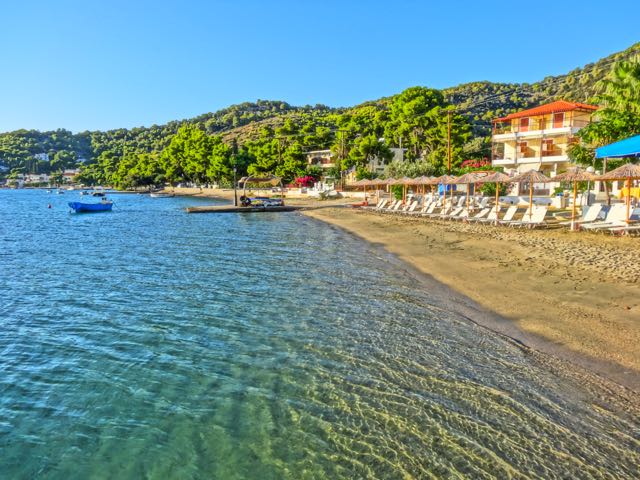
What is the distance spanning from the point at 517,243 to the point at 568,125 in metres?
32.9

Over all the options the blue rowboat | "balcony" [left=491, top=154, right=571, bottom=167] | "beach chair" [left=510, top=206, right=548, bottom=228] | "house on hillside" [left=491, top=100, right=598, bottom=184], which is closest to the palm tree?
"beach chair" [left=510, top=206, right=548, bottom=228]

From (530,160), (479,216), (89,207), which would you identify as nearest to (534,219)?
(479,216)

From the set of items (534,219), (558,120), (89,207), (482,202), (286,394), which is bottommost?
(286,394)

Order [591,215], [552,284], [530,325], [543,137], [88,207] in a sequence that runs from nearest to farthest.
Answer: [530,325] < [552,284] < [591,215] < [543,137] < [88,207]

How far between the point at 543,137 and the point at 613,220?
30.6 metres

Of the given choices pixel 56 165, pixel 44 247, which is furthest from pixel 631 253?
pixel 56 165

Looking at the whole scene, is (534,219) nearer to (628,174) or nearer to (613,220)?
(613,220)

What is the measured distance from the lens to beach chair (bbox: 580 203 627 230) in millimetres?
15770

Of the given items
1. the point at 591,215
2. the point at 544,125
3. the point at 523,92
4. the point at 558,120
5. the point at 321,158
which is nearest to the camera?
the point at 591,215

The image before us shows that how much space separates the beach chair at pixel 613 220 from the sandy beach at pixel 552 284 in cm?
76

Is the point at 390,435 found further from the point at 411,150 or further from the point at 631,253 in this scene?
the point at 411,150

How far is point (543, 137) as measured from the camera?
43.5 meters

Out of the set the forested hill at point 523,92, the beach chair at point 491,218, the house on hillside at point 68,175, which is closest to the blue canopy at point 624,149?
the beach chair at point 491,218

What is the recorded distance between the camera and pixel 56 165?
187m
